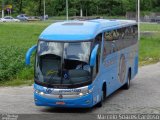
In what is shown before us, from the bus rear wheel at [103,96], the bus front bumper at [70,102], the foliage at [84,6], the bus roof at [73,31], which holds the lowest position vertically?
the foliage at [84,6]

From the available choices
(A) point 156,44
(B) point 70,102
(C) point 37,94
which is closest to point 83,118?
(B) point 70,102

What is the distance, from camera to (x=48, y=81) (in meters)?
15.9

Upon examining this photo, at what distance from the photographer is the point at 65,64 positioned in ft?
52.0

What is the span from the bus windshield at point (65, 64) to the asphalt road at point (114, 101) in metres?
1.12

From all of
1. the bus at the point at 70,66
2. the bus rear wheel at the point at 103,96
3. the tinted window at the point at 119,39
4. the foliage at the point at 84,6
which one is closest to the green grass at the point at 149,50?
the tinted window at the point at 119,39

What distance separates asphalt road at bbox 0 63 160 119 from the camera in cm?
1645

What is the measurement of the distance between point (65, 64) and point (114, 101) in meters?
3.46

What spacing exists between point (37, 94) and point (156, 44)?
3059cm

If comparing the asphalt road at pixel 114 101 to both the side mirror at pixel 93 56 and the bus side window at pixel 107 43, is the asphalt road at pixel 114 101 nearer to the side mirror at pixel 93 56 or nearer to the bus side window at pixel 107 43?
the side mirror at pixel 93 56

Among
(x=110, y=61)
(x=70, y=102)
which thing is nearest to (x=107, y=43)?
(x=110, y=61)

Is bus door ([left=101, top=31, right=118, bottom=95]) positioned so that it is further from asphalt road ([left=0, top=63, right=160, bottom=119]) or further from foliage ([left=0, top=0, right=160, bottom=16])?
foliage ([left=0, top=0, right=160, bottom=16])

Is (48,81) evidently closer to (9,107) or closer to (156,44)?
(9,107)

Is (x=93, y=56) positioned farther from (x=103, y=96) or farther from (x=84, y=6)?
(x=84, y=6)

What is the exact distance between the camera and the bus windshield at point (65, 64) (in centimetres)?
1580
